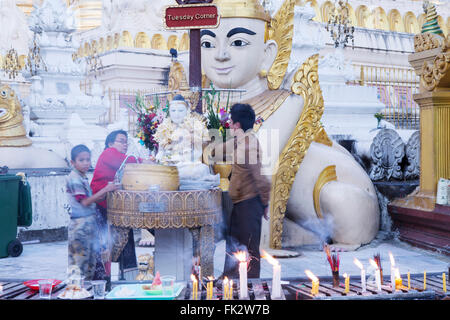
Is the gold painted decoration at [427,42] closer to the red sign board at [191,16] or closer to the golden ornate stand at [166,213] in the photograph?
the red sign board at [191,16]

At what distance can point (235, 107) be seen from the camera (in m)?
4.75

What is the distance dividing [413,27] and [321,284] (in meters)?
11.9

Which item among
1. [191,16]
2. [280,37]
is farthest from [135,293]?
[280,37]

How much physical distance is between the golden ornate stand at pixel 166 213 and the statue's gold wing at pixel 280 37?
7.36ft

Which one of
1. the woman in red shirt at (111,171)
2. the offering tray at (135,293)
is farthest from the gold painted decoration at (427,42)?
the offering tray at (135,293)

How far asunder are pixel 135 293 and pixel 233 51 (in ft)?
10.4

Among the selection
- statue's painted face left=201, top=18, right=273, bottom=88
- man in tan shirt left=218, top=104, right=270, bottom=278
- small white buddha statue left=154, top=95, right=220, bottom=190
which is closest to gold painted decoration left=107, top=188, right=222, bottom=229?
small white buddha statue left=154, top=95, right=220, bottom=190

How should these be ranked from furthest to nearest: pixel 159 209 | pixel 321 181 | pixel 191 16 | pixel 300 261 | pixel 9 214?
pixel 321 181 < pixel 9 214 < pixel 300 261 < pixel 191 16 < pixel 159 209

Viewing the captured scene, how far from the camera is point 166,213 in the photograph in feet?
13.2

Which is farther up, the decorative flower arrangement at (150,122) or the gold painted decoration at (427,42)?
the gold painted decoration at (427,42)

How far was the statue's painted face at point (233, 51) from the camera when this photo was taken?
19.2 feet

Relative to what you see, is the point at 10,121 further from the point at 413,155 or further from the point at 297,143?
the point at 413,155

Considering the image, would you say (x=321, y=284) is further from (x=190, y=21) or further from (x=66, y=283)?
(x=190, y=21)
